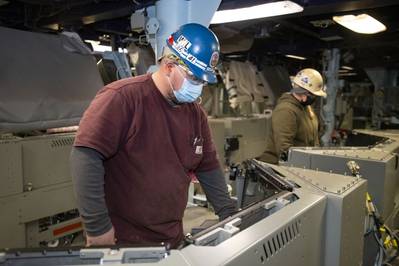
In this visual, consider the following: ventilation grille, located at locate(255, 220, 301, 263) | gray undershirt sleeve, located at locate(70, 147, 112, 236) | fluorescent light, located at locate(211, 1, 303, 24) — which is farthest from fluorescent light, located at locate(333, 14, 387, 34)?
gray undershirt sleeve, located at locate(70, 147, 112, 236)

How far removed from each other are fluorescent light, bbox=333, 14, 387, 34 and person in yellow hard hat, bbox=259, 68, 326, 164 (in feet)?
A: 3.55

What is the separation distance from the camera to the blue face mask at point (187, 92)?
5.51 ft

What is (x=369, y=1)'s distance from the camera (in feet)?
10.3

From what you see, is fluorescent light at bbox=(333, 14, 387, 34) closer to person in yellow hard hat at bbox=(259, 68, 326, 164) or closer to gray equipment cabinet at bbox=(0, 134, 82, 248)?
person in yellow hard hat at bbox=(259, 68, 326, 164)

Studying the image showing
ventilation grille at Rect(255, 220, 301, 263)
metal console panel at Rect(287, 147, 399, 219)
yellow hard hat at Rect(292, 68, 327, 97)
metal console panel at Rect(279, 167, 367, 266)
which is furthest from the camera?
yellow hard hat at Rect(292, 68, 327, 97)

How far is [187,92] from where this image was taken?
1.70m

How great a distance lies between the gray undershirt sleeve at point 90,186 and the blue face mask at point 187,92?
1.51ft

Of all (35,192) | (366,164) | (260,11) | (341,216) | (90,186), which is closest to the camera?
(90,186)

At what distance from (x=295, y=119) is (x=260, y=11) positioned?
110cm

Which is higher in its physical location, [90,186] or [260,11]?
[260,11]

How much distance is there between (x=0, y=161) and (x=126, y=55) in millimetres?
1977

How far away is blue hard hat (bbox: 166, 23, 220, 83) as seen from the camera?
1639 millimetres

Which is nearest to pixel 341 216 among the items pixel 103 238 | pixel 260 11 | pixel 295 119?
pixel 103 238

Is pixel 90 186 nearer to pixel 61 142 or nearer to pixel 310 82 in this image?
pixel 61 142
